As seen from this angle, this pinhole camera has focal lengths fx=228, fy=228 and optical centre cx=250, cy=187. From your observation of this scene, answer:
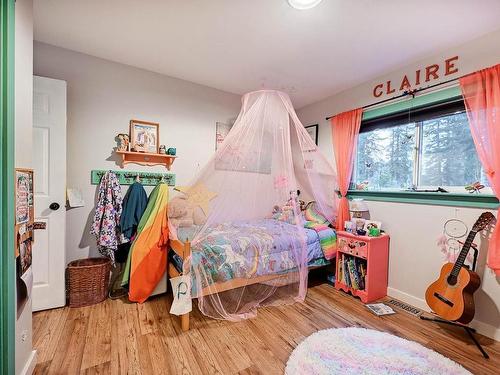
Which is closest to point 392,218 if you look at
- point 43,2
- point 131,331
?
point 131,331

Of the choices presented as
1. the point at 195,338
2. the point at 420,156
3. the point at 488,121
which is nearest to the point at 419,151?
the point at 420,156

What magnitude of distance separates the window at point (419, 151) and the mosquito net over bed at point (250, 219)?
106 centimetres

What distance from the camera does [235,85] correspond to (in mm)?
3164

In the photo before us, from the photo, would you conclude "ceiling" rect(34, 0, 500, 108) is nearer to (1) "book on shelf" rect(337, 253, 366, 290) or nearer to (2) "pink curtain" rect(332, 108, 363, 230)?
(2) "pink curtain" rect(332, 108, 363, 230)

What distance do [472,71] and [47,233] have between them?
4.19m

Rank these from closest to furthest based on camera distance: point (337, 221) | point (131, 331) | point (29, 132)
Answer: point (29, 132) → point (131, 331) → point (337, 221)

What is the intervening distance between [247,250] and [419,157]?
212 centimetres

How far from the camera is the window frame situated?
80.5 inches

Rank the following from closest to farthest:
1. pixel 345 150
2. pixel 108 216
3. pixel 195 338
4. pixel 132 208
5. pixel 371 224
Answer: pixel 195 338 → pixel 108 216 → pixel 132 208 → pixel 371 224 → pixel 345 150

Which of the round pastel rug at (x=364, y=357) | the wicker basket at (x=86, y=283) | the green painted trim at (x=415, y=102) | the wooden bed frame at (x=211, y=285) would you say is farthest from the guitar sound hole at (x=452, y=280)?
the wicker basket at (x=86, y=283)

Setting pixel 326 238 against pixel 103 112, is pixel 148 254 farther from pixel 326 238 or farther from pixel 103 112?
pixel 326 238

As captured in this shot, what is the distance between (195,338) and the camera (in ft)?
5.98

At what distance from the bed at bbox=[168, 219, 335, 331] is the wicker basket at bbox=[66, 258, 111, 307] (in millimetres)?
668

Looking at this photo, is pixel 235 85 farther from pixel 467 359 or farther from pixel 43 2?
pixel 467 359
